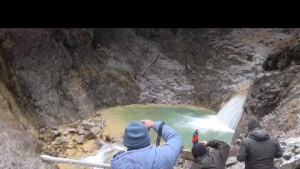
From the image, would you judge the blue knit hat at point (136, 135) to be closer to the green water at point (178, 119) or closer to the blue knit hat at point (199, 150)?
the blue knit hat at point (199, 150)

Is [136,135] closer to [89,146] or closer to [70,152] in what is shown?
[70,152]

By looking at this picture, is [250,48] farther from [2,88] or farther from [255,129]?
[255,129]

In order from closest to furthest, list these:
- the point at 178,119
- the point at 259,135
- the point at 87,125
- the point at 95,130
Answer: the point at 259,135 → the point at 95,130 → the point at 87,125 → the point at 178,119

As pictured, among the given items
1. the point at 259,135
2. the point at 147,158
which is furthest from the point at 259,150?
the point at 147,158

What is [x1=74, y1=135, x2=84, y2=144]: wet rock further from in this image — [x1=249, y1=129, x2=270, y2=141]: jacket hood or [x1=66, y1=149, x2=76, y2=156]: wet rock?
[x1=249, y1=129, x2=270, y2=141]: jacket hood

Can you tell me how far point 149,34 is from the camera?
23.9 meters

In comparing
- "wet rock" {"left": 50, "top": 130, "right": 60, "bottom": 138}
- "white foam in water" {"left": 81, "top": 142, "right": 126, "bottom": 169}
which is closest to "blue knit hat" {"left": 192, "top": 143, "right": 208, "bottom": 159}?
"white foam in water" {"left": 81, "top": 142, "right": 126, "bottom": 169}

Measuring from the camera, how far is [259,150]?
4.36 metres

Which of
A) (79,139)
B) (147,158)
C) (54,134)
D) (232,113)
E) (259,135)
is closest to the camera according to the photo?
(147,158)

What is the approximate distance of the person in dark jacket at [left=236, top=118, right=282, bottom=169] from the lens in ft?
14.3

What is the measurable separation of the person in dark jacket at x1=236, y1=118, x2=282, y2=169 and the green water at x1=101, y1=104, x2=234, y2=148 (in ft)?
26.1

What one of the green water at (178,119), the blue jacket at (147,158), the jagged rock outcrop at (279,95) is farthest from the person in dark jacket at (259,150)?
the green water at (178,119)

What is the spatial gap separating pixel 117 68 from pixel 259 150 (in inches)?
645

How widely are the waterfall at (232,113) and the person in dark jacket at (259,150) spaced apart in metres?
10.2
